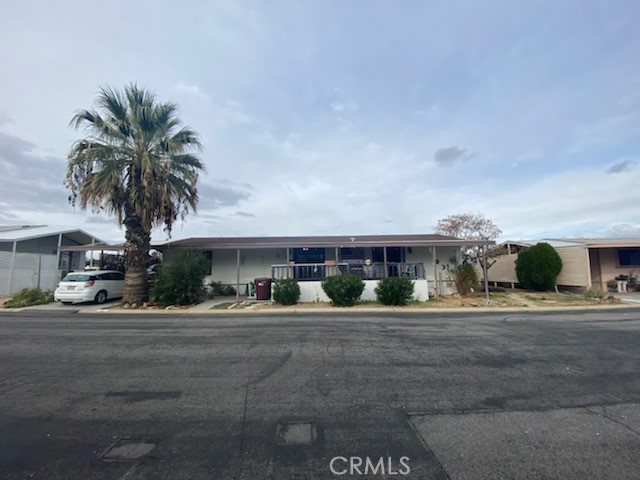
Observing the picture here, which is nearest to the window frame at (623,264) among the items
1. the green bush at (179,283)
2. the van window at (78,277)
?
the green bush at (179,283)

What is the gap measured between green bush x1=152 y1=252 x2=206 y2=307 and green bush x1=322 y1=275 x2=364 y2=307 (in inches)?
233

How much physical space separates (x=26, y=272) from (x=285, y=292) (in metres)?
14.4

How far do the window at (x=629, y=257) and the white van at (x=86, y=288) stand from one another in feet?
89.1

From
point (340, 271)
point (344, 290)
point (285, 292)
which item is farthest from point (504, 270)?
point (285, 292)

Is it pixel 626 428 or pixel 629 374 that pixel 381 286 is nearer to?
pixel 629 374

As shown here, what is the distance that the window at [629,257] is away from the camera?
59.1 ft

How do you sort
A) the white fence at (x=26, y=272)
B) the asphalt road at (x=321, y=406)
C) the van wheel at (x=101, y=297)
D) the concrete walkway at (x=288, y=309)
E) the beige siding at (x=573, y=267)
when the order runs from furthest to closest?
1. the beige siding at (x=573, y=267)
2. the white fence at (x=26, y=272)
3. the van wheel at (x=101, y=297)
4. the concrete walkway at (x=288, y=309)
5. the asphalt road at (x=321, y=406)

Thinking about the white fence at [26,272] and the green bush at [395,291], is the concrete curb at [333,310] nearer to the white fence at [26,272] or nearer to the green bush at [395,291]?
the green bush at [395,291]

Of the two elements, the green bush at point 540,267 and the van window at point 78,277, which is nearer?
the van window at point 78,277

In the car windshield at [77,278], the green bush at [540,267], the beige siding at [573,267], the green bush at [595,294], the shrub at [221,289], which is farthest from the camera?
the shrub at [221,289]

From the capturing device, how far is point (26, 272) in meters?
16.9

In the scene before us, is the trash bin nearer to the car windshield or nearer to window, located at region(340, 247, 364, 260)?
window, located at region(340, 247, 364, 260)

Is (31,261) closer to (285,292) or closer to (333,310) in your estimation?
(285,292)

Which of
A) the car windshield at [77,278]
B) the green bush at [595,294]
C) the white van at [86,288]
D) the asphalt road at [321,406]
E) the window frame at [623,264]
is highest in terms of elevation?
the window frame at [623,264]
